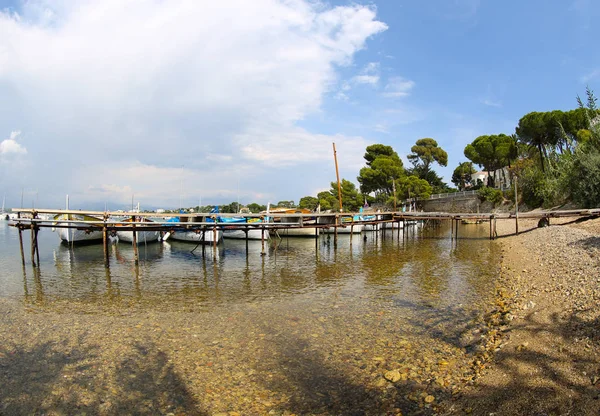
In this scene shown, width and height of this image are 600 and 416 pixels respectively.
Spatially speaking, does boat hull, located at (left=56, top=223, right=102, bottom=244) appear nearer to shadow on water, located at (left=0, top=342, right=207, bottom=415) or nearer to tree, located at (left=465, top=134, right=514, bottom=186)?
shadow on water, located at (left=0, top=342, right=207, bottom=415)

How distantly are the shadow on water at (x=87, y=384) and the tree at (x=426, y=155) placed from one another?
78430mm

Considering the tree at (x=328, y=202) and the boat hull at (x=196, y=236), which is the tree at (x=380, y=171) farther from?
the boat hull at (x=196, y=236)

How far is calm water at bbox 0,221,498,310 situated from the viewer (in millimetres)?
11195

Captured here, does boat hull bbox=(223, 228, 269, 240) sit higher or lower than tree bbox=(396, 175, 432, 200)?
lower

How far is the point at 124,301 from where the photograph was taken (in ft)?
36.4

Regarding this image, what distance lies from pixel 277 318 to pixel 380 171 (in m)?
63.0

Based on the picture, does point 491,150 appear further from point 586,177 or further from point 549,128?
point 586,177

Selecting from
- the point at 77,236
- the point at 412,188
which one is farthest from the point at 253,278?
the point at 412,188

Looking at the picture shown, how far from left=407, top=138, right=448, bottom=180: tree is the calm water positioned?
5990 centimetres

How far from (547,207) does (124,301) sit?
44717mm

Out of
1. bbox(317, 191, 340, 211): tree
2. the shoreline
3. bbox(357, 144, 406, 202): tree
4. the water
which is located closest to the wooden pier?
the water

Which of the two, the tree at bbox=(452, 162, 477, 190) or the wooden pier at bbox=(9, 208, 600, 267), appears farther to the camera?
the tree at bbox=(452, 162, 477, 190)

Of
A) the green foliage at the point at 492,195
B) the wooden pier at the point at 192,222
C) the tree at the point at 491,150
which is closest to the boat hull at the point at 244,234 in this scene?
the wooden pier at the point at 192,222

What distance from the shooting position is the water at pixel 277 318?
5.62 metres
